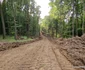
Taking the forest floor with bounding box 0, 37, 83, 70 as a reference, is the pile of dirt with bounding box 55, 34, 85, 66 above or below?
below

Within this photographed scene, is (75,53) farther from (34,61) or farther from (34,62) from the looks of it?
(34,62)

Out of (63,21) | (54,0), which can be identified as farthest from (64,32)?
(54,0)

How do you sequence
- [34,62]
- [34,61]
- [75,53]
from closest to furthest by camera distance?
[34,62] < [34,61] < [75,53]

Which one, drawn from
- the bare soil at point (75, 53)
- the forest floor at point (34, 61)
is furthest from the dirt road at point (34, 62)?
the bare soil at point (75, 53)

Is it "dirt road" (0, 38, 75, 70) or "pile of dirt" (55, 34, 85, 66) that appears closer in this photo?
"dirt road" (0, 38, 75, 70)

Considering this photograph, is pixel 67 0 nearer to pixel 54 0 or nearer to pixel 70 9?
pixel 70 9

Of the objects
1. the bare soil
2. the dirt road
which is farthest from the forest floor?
the bare soil

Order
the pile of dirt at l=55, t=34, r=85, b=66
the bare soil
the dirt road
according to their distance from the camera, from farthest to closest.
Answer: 1. the pile of dirt at l=55, t=34, r=85, b=66
2. the bare soil
3. the dirt road

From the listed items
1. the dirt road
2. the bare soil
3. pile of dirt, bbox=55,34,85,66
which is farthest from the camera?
pile of dirt, bbox=55,34,85,66

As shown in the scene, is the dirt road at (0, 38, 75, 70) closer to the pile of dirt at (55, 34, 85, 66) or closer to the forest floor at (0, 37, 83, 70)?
the forest floor at (0, 37, 83, 70)

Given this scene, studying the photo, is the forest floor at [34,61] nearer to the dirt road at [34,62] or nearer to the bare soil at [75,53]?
the dirt road at [34,62]

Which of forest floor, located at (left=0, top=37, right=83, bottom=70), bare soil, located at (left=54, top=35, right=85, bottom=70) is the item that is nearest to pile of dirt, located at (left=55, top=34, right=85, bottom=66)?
bare soil, located at (left=54, top=35, right=85, bottom=70)

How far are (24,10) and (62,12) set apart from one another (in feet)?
45.9

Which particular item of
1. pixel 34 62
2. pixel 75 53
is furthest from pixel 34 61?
pixel 75 53
